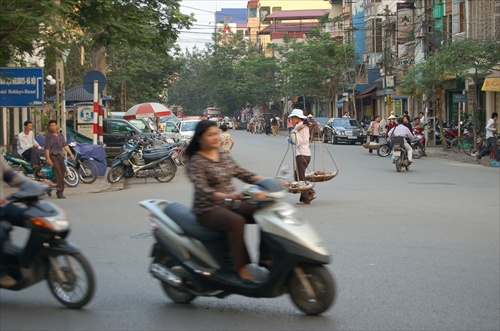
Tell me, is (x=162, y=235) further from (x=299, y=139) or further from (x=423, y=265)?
(x=299, y=139)

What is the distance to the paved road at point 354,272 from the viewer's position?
6.20 meters

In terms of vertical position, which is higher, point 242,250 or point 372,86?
point 372,86

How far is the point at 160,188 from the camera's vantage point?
61.8 feet

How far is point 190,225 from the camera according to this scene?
6.39 metres

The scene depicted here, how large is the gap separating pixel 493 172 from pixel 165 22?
10879 millimetres

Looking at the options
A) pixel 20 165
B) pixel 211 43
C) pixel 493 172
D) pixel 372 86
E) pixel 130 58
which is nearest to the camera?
pixel 20 165

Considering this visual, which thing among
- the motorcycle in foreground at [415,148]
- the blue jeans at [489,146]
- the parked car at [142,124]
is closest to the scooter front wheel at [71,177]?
the parked car at [142,124]

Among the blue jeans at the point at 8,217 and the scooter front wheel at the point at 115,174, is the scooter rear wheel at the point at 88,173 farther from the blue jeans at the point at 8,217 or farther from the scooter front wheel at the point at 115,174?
the blue jeans at the point at 8,217

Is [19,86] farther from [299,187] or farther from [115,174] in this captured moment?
[299,187]

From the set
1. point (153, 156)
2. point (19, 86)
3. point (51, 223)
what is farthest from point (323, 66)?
point (51, 223)

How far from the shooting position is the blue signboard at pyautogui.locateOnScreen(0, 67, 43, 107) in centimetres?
1844

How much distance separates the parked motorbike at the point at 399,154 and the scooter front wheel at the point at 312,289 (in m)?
16.8

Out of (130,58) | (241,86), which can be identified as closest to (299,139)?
(130,58)

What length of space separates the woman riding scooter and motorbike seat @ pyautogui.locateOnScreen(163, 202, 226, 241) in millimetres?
78
